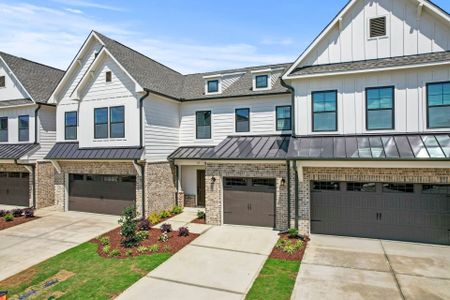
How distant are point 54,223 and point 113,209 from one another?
293cm

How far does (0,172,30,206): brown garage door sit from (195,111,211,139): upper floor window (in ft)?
38.6

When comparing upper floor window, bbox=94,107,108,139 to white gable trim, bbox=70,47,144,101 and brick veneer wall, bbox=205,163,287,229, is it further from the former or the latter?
brick veneer wall, bbox=205,163,287,229

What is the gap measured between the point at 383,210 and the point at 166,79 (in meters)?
14.5

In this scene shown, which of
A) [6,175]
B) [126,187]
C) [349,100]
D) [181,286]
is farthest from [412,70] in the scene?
[6,175]

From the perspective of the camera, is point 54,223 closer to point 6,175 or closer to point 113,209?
point 113,209

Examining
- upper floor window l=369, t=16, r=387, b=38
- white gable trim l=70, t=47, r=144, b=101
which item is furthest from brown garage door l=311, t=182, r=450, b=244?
white gable trim l=70, t=47, r=144, b=101

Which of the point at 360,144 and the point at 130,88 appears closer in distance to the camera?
the point at 360,144

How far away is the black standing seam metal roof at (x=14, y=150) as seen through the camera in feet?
56.7

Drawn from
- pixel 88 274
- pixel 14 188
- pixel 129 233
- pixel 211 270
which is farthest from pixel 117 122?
pixel 211 270

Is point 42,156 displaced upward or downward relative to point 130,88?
downward

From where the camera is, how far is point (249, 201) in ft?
44.5

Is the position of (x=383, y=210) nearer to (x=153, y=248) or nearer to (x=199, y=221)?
(x=199, y=221)

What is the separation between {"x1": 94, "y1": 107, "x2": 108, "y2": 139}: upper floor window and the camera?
51.4 feet

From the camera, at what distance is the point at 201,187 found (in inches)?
699
